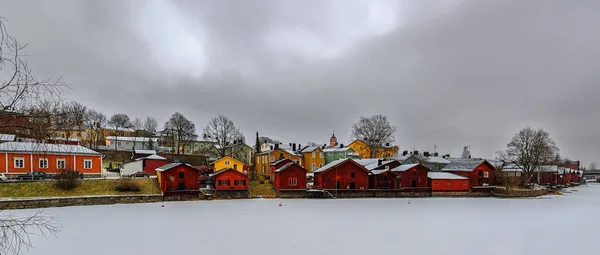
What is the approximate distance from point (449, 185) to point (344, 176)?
14.0m

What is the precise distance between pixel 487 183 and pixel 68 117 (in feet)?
170

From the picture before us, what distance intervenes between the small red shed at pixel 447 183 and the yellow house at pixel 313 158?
2250cm

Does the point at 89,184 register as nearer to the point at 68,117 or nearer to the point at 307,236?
the point at 307,236

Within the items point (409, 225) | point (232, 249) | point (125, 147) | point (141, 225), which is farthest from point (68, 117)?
point (125, 147)

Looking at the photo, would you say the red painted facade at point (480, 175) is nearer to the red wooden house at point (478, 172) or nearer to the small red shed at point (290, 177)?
the red wooden house at point (478, 172)

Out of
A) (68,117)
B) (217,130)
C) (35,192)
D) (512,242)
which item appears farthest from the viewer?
(217,130)

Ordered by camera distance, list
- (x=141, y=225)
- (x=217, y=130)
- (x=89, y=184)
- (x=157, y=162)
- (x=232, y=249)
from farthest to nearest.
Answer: (x=217, y=130)
(x=157, y=162)
(x=89, y=184)
(x=141, y=225)
(x=232, y=249)

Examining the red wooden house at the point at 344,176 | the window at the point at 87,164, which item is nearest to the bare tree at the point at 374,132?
the red wooden house at the point at 344,176

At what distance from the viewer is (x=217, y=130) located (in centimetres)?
6656

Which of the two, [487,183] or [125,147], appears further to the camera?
[125,147]

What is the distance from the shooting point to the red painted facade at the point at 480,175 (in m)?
46.0

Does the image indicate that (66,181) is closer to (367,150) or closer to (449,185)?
(449,185)

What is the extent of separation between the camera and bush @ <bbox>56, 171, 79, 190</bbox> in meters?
31.4

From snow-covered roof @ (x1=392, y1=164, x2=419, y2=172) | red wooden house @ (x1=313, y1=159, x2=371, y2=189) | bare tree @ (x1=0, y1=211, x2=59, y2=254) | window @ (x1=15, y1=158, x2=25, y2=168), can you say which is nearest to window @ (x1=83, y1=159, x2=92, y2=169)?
window @ (x1=15, y1=158, x2=25, y2=168)
